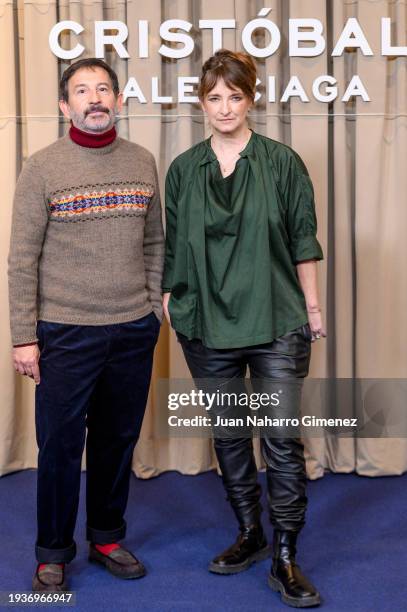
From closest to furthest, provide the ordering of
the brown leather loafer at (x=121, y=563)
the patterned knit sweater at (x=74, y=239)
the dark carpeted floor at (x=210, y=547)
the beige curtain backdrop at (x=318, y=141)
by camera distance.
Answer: the patterned knit sweater at (x=74, y=239)
the dark carpeted floor at (x=210, y=547)
the brown leather loafer at (x=121, y=563)
the beige curtain backdrop at (x=318, y=141)

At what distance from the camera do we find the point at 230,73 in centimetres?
236

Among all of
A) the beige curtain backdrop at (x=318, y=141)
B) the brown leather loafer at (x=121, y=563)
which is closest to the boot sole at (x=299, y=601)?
the brown leather loafer at (x=121, y=563)

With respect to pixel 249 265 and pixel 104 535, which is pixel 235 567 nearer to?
pixel 104 535

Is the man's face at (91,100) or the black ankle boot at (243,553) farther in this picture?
the black ankle boot at (243,553)

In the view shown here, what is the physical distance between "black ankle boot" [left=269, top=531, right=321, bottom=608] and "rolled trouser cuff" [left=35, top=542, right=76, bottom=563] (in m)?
0.63

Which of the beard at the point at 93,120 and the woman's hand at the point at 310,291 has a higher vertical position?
the beard at the point at 93,120

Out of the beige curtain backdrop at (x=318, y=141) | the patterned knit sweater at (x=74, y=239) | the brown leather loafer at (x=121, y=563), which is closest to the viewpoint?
the patterned knit sweater at (x=74, y=239)

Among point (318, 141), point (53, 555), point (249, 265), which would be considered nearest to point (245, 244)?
point (249, 265)

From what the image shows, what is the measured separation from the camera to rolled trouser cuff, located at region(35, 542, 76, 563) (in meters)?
2.46

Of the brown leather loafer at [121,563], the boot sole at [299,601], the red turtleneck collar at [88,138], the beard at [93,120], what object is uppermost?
the beard at [93,120]

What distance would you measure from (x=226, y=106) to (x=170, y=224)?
16.5 inches

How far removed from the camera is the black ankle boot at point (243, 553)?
8.48 ft

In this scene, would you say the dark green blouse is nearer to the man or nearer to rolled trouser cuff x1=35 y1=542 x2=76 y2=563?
the man

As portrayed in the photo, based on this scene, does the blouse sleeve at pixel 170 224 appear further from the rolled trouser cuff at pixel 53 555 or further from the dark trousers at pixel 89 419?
the rolled trouser cuff at pixel 53 555
